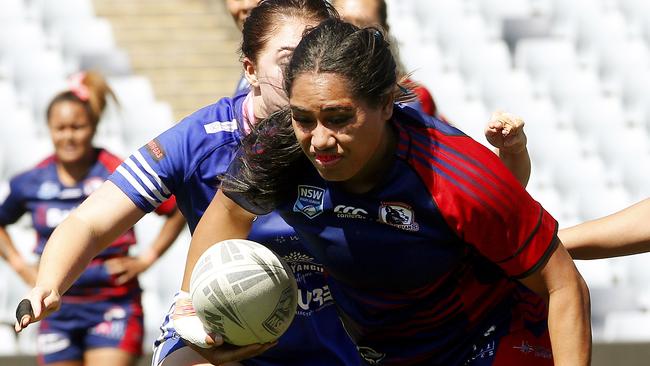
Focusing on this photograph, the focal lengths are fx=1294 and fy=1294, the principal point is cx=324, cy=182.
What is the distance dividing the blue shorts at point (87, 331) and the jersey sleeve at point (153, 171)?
2.56 m

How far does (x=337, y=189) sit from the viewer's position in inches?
127

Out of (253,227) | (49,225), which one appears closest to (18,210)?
(49,225)

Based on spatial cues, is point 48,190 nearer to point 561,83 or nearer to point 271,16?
point 271,16

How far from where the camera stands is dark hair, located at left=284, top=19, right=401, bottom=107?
9.92 ft

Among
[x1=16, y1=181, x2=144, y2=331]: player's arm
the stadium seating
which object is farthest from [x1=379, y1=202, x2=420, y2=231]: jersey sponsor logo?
the stadium seating

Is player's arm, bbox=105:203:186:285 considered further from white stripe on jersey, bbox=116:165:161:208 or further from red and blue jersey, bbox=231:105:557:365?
red and blue jersey, bbox=231:105:557:365

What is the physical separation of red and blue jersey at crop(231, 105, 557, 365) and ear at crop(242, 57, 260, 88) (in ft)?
1.60

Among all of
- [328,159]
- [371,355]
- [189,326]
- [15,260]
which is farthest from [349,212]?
[15,260]

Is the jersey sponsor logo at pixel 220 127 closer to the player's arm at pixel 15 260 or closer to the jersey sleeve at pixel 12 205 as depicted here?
the jersey sleeve at pixel 12 205

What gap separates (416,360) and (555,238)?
56 centimetres

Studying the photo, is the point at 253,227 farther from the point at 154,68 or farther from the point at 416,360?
the point at 154,68

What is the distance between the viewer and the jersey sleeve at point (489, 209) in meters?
3.03

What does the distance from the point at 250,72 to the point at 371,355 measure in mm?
919

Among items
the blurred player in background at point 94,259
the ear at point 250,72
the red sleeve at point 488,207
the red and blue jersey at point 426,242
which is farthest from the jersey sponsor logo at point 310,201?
the blurred player in background at point 94,259
